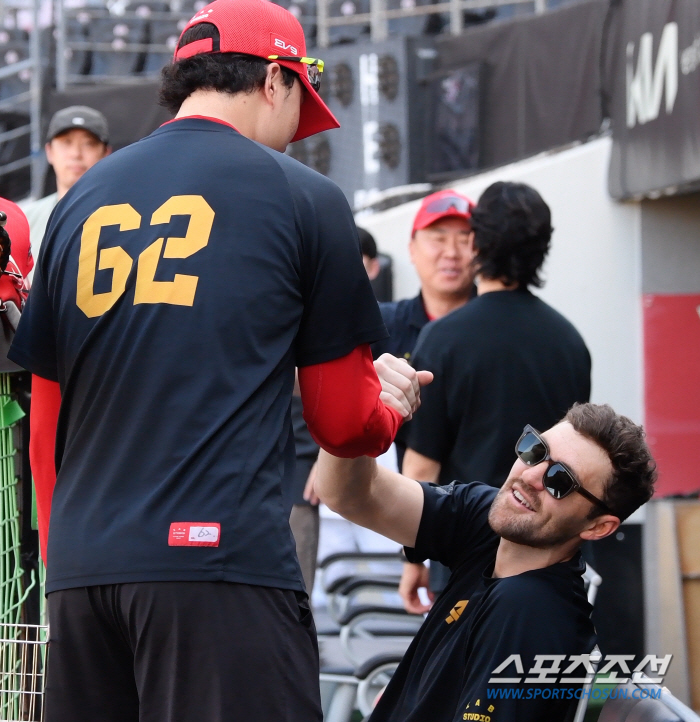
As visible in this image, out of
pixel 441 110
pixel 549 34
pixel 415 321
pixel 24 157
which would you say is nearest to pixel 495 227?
pixel 415 321

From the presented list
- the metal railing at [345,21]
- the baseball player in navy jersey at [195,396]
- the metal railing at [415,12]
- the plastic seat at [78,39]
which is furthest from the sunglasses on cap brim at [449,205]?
the plastic seat at [78,39]

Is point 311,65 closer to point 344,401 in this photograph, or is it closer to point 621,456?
point 344,401

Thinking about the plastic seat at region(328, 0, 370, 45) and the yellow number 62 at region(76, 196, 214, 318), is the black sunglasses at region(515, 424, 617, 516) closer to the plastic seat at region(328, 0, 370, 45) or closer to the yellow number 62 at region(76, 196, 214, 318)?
the yellow number 62 at region(76, 196, 214, 318)

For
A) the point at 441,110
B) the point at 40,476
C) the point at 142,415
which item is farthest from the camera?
the point at 441,110

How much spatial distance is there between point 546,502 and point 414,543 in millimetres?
337

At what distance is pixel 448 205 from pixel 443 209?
1.0 inches

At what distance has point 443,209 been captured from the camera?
4.16 metres

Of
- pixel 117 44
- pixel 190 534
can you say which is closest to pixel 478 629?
pixel 190 534

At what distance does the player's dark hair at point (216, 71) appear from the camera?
6.08ft

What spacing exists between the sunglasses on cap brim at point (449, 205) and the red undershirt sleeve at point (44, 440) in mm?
2526

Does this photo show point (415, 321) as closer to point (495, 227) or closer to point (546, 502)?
point (495, 227)

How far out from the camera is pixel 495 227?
3.29m

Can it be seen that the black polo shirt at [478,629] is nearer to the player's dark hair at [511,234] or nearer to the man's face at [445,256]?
the player's dark hair at [511,234]

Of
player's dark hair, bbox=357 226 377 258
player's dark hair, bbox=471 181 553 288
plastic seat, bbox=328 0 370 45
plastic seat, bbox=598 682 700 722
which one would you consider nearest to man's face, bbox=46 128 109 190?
player's dark hair, bbox=357 226 377 258
